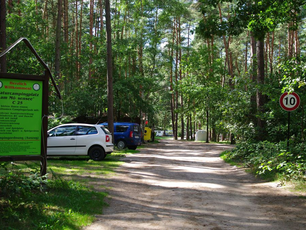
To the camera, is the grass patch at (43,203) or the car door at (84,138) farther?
the car door at (84,138)

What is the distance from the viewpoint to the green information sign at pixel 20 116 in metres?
6.56

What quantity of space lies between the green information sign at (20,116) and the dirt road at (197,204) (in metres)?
2.13

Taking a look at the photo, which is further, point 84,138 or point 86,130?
point 86,130

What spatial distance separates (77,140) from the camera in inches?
585

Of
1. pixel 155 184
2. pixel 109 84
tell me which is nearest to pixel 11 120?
pixel 155 184

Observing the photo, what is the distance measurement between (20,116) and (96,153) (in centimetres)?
854

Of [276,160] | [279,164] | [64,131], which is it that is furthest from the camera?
[64,131]

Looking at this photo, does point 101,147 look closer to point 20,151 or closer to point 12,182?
point 20,151

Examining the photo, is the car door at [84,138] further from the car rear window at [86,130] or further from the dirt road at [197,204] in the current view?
the dirt road at [197,204]

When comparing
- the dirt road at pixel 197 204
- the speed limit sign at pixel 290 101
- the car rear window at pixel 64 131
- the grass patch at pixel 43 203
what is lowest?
the dirt road at pixel 197 204

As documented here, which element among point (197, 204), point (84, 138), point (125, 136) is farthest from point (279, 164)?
point (125, 136)

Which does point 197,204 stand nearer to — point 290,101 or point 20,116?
point 20,116

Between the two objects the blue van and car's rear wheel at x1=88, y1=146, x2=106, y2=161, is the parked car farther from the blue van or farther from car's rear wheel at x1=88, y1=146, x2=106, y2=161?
the blue van

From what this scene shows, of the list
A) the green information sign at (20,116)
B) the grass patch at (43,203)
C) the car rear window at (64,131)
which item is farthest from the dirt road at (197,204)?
the car rear window at (64,131)
